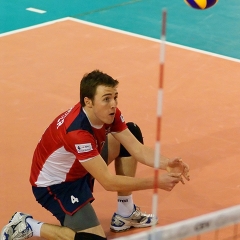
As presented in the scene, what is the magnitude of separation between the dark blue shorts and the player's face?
2.05 feet

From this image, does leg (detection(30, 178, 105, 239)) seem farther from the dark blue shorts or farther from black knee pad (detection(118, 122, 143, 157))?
black knee pad (detection(118, 122, 143, 157))

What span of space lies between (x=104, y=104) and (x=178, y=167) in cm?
84

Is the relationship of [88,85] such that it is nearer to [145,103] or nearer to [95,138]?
[95,138]

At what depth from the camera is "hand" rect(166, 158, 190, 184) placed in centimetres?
549

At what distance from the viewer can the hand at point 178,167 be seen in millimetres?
5488

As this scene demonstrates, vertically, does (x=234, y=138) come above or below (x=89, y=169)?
below

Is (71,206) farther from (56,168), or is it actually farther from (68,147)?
(68,147)

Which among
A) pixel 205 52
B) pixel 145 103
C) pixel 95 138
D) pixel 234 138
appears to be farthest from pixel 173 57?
pixel 95 138

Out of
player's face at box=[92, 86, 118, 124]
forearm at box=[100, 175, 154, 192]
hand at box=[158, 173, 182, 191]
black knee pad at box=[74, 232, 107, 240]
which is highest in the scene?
player's face at box=[92, 86, 118, 124]

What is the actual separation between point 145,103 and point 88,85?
10.8 ft

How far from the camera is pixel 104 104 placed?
5332 millimetres

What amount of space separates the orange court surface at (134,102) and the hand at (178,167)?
77cm

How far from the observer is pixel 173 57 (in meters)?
10.0

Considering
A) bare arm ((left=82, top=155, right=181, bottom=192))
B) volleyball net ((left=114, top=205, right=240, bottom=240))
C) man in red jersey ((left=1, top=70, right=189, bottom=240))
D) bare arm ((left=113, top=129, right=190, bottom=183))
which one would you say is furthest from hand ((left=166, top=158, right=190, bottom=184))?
volleyball net ((left=114, top=205, right=240, bottom=240))
